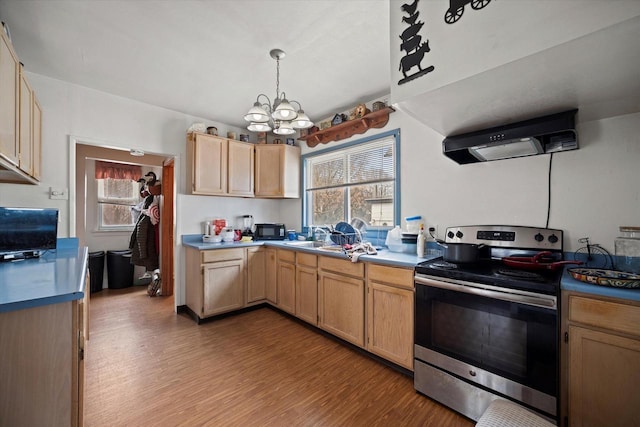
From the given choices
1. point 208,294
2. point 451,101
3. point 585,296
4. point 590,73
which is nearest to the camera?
point 590,73

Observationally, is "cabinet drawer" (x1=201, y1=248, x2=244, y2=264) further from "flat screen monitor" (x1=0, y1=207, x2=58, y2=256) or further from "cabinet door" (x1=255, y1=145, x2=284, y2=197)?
"flat screen monitor" (x1=0, y1=207, x2=58, y2=256)

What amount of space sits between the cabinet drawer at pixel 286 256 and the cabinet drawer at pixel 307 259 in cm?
9

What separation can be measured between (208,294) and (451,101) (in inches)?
115

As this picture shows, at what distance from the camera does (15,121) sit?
1.61m

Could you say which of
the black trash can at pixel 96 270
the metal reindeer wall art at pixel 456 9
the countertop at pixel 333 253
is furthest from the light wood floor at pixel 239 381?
the metal reindeer wall art at pixel 456 9

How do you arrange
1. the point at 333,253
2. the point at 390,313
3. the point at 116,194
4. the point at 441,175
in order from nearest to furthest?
1. the point at 390,313
2. the point at 441,175
3. the point at 333,253
4. the point at 116,194

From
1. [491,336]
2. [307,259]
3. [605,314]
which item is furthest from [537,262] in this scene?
[307,259]

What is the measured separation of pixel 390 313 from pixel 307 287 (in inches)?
39.7

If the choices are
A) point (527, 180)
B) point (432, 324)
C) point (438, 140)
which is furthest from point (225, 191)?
point (527, 180)

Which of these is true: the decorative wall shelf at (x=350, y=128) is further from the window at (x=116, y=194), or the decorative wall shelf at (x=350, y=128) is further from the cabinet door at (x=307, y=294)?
the window at (x=116, y=194)

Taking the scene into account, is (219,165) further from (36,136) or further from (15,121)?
(15,121)

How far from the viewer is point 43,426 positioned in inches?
38.2

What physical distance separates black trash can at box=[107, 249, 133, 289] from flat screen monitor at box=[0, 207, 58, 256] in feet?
7.57

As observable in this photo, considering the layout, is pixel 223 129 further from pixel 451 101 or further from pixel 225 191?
pixel 451 101
